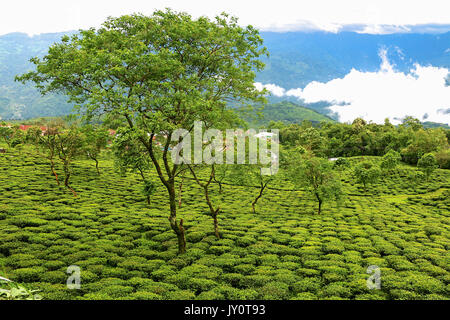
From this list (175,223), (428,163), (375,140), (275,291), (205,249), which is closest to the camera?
(275,291)

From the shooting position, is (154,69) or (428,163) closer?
(154,69)

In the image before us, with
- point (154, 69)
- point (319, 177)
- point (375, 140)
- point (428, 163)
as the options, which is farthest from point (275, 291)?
point (375, 140)

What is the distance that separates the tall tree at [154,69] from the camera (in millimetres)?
14727

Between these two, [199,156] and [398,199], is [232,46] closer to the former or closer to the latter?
[199,156]

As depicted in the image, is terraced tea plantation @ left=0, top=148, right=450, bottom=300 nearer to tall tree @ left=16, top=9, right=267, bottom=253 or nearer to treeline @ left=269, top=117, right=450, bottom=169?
tall tree @ left=16, top=9, right=267, bottom=253

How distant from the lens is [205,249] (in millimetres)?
20750

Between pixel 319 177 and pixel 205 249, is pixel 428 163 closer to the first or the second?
pixel 319 177

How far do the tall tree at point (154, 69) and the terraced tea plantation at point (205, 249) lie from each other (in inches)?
178

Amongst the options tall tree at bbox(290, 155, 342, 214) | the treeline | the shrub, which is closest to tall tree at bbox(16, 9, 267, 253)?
the shrub

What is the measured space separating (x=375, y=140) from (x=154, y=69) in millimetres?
121326

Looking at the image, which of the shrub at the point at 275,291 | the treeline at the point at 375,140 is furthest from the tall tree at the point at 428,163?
the shrub at the point at 275,291

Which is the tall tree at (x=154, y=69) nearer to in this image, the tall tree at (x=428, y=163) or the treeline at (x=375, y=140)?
the tall tree at (x=428, y=163)

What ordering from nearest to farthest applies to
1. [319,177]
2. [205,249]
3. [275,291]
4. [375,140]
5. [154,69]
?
[275,291] → [154,69] → [205,249] → [319,177] → [375,140]
